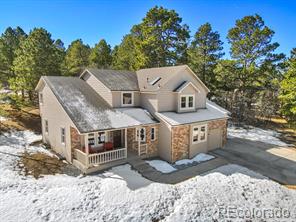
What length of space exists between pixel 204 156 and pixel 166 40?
62.9 ft

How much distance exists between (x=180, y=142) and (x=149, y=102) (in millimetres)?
4230

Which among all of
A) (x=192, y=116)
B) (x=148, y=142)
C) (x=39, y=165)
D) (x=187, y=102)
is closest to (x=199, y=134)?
(x=192, y=116)

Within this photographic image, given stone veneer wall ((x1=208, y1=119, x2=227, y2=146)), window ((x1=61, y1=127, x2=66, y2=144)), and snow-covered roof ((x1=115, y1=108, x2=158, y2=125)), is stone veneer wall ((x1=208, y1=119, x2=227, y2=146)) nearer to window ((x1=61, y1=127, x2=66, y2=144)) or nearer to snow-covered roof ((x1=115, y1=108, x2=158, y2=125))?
snow-covered roof ((x1=115, y1=108, x2=158, y2=125))

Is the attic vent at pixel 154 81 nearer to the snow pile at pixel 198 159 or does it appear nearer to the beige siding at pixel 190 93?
the beige siding at pixel 190 93

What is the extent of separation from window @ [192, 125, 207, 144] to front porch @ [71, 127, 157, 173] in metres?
3.69

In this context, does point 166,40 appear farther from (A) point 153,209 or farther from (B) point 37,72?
(A) point 153,209

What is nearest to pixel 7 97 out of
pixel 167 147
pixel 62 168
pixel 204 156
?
pixel 62 168

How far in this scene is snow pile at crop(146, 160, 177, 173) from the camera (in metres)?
14.1

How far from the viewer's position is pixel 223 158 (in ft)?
53.9

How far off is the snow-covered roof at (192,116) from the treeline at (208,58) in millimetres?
10928

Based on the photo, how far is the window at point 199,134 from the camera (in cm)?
1661

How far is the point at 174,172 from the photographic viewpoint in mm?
13805

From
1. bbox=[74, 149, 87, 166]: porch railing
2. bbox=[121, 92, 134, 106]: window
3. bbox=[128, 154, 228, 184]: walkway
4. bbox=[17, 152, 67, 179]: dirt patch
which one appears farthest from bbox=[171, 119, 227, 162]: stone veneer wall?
bbox=[17, 152, 67, 179]: dirt patch

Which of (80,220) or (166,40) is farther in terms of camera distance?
(166,40)
